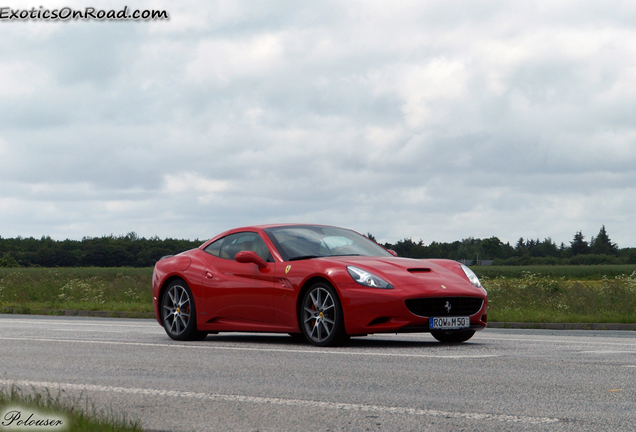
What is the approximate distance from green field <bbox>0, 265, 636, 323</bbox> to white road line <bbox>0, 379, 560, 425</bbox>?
12634 millimetres

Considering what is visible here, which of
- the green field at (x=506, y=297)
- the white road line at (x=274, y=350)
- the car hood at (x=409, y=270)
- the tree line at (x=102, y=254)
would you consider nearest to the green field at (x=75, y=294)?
the green field at (x=506, y=297)

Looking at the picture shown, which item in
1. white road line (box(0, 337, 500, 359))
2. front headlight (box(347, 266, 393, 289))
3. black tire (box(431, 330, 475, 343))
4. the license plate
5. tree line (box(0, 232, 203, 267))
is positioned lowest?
white road line (box(0, 337, 500, 359))

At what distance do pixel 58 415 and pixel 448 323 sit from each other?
5096 mm

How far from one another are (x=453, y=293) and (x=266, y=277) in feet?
7.39

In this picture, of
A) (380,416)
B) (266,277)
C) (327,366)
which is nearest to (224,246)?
(266,277)

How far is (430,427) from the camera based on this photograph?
15.5 feet

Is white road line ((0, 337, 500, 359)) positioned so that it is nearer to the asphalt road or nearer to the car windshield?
the asphalt road

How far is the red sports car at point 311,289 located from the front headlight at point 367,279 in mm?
11

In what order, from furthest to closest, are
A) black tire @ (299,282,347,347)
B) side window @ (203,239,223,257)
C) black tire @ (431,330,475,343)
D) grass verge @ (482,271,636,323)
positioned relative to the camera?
1. grass verge @ (482,271,636,323)
2. side window @ (203,239,223,257)
3. black tire @ (431,330,475,343)
4. black tire @ (299,282,347,347)

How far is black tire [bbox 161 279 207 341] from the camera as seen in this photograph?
1056 centimetres

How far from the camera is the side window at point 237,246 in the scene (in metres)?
10.2

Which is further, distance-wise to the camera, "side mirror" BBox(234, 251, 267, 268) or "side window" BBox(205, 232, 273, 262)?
"side window" BBox(205, 232, 273, 262)

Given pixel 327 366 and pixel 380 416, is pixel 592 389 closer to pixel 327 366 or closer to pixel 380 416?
pixel 380 416

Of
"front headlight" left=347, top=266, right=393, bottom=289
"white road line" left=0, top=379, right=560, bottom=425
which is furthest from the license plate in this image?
"white road line" left=0, top=379, right=560, bottom=425
